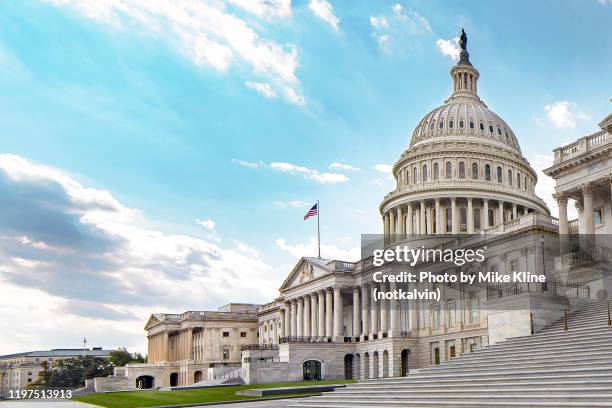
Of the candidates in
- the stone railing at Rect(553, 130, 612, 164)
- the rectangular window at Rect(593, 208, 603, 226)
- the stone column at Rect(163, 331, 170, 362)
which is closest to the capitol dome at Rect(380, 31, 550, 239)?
the rectangular window at Rect(593, 208, 603, 226)

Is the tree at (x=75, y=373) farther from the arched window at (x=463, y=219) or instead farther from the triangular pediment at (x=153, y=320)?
the arched window at (x=463, y=219)

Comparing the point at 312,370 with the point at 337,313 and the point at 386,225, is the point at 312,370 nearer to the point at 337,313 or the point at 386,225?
the point at 337,313

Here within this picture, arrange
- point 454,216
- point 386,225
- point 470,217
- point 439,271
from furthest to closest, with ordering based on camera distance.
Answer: point 386,225
point 454,216
point 470,217
point 439,271

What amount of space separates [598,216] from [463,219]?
46173mm

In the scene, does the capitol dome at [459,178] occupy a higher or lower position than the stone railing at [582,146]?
higher

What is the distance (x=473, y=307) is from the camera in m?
72.7

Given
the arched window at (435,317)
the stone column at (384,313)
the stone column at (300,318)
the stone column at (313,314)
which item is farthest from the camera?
the stone column at (300,318)

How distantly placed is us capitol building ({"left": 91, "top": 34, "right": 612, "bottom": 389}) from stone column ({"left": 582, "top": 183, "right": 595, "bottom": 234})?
3.1 inches

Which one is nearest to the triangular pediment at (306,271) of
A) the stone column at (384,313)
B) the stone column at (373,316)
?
the stone column at (373,316)

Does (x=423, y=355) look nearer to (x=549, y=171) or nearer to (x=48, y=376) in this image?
(x=549, y=171)

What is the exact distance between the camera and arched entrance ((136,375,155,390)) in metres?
129

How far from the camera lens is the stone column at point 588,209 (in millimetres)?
51219

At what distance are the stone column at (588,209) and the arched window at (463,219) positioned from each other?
46.7m

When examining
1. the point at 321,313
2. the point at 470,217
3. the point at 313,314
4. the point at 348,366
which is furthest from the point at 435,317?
the point at 470,217
